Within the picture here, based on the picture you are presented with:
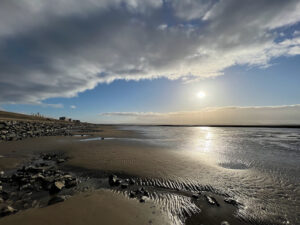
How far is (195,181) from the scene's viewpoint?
6426mm

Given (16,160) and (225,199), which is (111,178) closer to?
(225,199)

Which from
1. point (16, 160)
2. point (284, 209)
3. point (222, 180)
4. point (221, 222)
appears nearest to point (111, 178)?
point (221, 222)

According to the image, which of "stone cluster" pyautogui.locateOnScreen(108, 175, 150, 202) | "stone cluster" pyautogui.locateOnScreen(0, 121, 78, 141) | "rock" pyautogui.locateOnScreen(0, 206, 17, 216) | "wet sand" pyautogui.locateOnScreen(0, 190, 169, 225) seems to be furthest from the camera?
"stone cluster" pyautogui.locateOnScreen(0, 121, 78, 141)

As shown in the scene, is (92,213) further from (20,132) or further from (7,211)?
(20,132)

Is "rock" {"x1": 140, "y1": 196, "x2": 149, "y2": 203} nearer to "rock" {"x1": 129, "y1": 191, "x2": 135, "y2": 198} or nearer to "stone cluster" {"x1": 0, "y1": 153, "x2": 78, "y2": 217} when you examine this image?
"rock" {"x1": 129, "y1": 191, "x2": 135, "y2": 198}

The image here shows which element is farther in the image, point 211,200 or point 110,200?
point 211,200

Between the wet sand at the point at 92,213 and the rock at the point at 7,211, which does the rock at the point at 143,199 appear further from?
the rock at the point at 7,211

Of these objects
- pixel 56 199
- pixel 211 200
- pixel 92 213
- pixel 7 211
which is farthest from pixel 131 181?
pixel 7 211

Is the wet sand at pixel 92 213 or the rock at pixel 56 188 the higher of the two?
the rock at pixel 56 188

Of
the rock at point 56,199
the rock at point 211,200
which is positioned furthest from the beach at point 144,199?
the rock at point 56,199

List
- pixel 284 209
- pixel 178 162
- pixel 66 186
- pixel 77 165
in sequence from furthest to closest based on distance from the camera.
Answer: pixel 178 162, pixel 77 165, pixel 66 186, pixel 284 209

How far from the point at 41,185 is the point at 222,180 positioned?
826cm

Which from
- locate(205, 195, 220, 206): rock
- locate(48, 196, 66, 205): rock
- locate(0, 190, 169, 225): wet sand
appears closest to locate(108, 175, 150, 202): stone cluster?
locate(0, 190, 169, 225): wet sand

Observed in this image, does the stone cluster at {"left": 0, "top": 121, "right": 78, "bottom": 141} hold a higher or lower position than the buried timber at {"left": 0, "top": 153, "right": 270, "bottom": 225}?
higher
